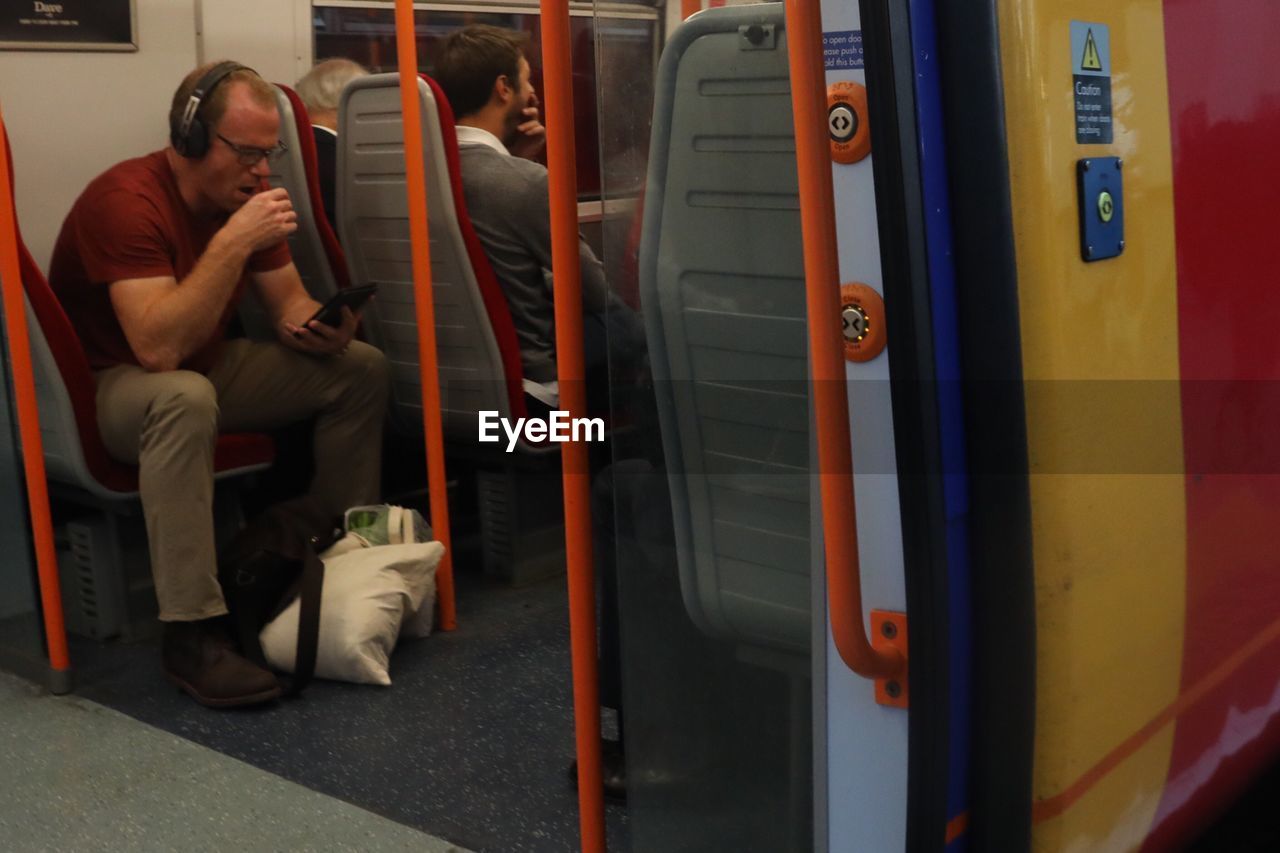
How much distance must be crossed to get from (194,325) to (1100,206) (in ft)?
7.87

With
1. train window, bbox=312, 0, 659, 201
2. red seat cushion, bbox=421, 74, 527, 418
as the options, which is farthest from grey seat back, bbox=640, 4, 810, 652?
red seat cushion, bbox=421, 74, 527, 418

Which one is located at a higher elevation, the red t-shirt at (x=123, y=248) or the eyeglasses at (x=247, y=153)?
the eyeglasses at (x=247, y=153)

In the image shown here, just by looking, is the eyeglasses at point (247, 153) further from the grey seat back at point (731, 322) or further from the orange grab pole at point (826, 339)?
the orange grab pole at point (826, 339)

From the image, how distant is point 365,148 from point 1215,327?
2650 mm


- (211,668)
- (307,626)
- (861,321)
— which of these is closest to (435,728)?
(307,626)

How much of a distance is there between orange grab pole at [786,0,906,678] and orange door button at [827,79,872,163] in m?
0.05

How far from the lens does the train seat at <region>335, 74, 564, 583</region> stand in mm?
3570

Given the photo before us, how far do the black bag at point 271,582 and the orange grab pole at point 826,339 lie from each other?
6.66 ft

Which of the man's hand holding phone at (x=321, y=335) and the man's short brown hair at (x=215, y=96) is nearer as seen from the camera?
the man's short brown hair at (x=215, y=96)

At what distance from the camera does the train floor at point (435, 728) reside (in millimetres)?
2545

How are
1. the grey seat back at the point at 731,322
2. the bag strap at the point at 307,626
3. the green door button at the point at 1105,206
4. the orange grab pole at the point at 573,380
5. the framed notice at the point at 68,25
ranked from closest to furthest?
the green door button at the point at 1105,206 < the grey seat back at the point at 731,322 < the orange grab pole at the point at 573,380 < the bag strap at the point at 307,626 < the framed notice at the point at 68,25

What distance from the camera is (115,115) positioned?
12.5 ft

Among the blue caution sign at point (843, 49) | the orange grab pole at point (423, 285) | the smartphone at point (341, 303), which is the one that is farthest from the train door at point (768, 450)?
the smartphone at point (341, 303)

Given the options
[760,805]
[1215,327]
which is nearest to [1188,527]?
[1215,327]
